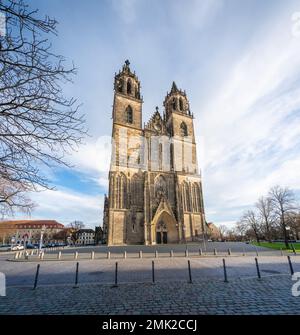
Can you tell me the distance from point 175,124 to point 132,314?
44214 mm

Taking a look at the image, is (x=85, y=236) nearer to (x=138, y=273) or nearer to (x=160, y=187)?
(x=160, y=187)

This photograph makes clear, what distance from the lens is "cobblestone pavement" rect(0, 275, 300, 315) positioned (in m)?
4.60

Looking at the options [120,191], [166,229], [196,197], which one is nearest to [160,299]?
[120,191]

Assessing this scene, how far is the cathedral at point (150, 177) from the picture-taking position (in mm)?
33781

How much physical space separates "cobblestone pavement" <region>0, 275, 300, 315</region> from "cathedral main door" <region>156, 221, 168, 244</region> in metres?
29.5

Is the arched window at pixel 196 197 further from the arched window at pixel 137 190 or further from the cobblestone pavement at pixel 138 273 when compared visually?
the cobblestone pavement at pixel 138 273

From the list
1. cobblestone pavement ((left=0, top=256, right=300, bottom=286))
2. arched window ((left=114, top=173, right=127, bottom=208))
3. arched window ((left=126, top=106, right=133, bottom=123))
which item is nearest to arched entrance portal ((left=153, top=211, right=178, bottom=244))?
arched window ((left=114, top=173, right=127, bottom=208))

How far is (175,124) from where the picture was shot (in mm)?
45875

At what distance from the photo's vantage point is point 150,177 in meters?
38.5

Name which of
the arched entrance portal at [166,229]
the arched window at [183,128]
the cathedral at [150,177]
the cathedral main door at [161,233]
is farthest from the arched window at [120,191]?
the arched window at [183,128]

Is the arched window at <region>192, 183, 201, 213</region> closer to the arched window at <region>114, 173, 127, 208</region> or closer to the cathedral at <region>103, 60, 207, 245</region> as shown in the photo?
the cathedral at <region>103, 60, 207, 245</region>
